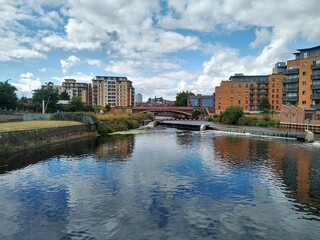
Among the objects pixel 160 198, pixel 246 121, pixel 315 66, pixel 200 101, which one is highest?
pixel 315 66

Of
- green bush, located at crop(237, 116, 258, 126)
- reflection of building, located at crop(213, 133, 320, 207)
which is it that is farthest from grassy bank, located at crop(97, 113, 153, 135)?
green bush, located at crop(237, 116, 258, 126)

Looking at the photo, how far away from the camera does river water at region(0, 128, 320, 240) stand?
1488 centimetres

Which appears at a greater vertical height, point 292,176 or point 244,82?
point 244,82

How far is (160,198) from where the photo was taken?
64.2ft

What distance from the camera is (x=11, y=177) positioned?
989 inches

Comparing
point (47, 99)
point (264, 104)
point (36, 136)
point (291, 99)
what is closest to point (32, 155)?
point (36, 136)

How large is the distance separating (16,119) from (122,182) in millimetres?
42796

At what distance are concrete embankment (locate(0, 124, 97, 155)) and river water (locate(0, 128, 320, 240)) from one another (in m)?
4.24

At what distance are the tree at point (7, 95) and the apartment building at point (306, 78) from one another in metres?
99.0

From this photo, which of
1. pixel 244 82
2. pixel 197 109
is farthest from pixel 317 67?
pixel 197 109

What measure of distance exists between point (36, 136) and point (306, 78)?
76.3 metres

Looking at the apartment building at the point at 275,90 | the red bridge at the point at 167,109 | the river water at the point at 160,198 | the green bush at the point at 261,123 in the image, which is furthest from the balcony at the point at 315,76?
the red bridge at the point at 167,109

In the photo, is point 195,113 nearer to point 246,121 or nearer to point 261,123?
point 246,121

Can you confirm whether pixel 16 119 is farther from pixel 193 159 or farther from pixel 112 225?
pixel 112 225
